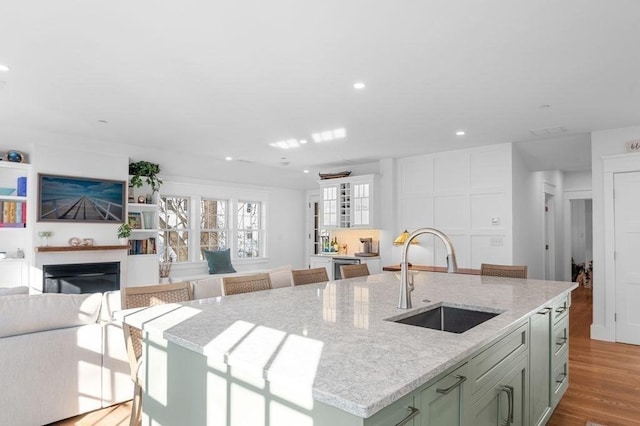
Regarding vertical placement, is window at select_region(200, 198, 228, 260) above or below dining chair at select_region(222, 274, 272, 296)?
above

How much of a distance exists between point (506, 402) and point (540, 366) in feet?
2.27

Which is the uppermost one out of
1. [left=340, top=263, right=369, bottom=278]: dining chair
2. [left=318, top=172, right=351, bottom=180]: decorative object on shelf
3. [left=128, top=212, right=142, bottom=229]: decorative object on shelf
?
[left=318, top=172, right=351, bottom=180]: decorative object on shelf

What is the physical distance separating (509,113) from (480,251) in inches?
94.6

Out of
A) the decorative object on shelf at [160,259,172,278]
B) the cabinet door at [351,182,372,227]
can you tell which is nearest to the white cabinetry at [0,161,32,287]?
the decorative object on shelf at [160,259,172,278]

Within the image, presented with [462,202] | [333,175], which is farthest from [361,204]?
[462,202]

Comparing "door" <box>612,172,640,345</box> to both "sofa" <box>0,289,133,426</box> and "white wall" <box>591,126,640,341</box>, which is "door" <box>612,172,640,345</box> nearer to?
"white wall" <box>591,126,640,341</box>

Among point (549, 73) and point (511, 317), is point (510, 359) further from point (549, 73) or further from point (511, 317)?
point (549, 73)

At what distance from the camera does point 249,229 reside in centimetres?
852

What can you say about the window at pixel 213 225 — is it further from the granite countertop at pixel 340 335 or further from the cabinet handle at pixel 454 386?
the cabinet handle at pixel 454 386

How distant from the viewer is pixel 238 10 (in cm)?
226

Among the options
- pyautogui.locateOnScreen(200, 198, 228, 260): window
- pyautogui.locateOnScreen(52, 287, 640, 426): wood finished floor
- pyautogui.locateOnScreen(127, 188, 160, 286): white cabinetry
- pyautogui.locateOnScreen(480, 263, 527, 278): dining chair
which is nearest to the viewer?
pyautogui.locateOnScreen(52, 287, 640, 426): wood finished floor

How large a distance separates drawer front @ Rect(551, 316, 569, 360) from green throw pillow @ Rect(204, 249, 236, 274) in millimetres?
5840

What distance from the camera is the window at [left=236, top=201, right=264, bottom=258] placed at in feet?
27.4

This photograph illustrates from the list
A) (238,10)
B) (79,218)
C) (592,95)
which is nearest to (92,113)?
(79,218)
